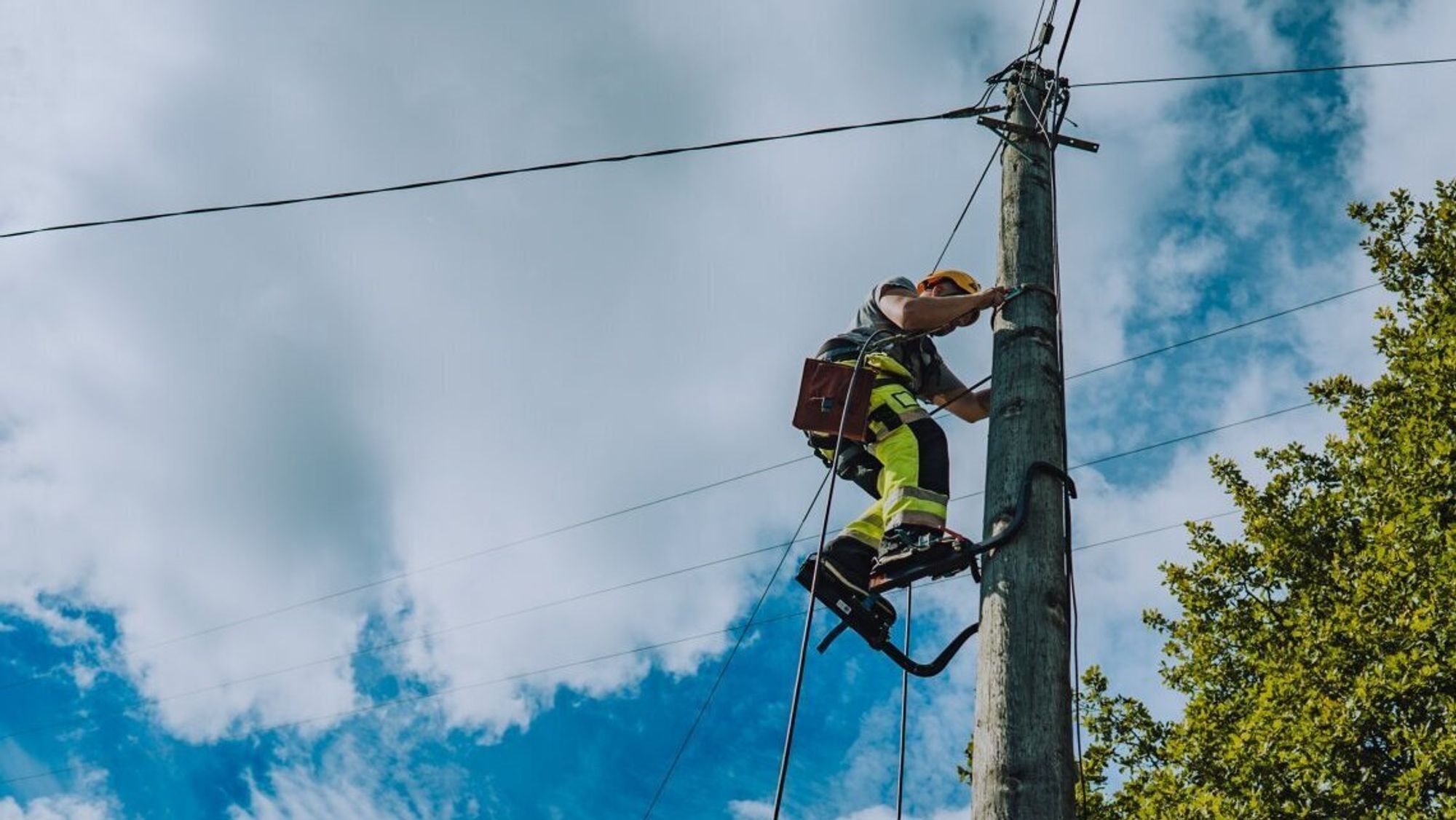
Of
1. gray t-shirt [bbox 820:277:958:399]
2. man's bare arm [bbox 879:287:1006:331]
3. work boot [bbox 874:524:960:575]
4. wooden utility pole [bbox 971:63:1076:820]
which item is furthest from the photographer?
gray t-shirt [bbox 820:277:958:399]

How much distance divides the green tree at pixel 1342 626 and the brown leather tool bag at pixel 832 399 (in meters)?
4.70

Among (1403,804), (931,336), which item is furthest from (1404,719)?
(931,336)

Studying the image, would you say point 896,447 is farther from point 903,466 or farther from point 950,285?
point 950,285

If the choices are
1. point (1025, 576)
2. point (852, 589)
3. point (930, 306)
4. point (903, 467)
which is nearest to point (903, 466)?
point (903, 467)

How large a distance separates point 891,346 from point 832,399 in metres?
0.41

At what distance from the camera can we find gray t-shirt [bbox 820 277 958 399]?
4262mm

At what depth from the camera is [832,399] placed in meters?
3.99

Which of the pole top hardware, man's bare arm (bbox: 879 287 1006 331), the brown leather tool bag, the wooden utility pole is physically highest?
the pole top hardware

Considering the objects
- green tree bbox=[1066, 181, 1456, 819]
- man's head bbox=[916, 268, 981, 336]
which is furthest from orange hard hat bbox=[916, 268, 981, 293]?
green tree bbox=[1066, 181, 1456, 819]

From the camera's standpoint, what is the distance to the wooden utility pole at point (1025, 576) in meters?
2.66

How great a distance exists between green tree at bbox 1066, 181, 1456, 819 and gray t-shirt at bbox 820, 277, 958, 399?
4.29 metres

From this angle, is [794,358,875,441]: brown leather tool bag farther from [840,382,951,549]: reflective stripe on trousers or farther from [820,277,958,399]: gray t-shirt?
[820,277,958,399]: gray t-shirt

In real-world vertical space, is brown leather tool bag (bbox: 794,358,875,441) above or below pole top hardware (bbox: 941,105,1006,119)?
below

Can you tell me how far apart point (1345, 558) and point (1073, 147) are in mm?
5848
